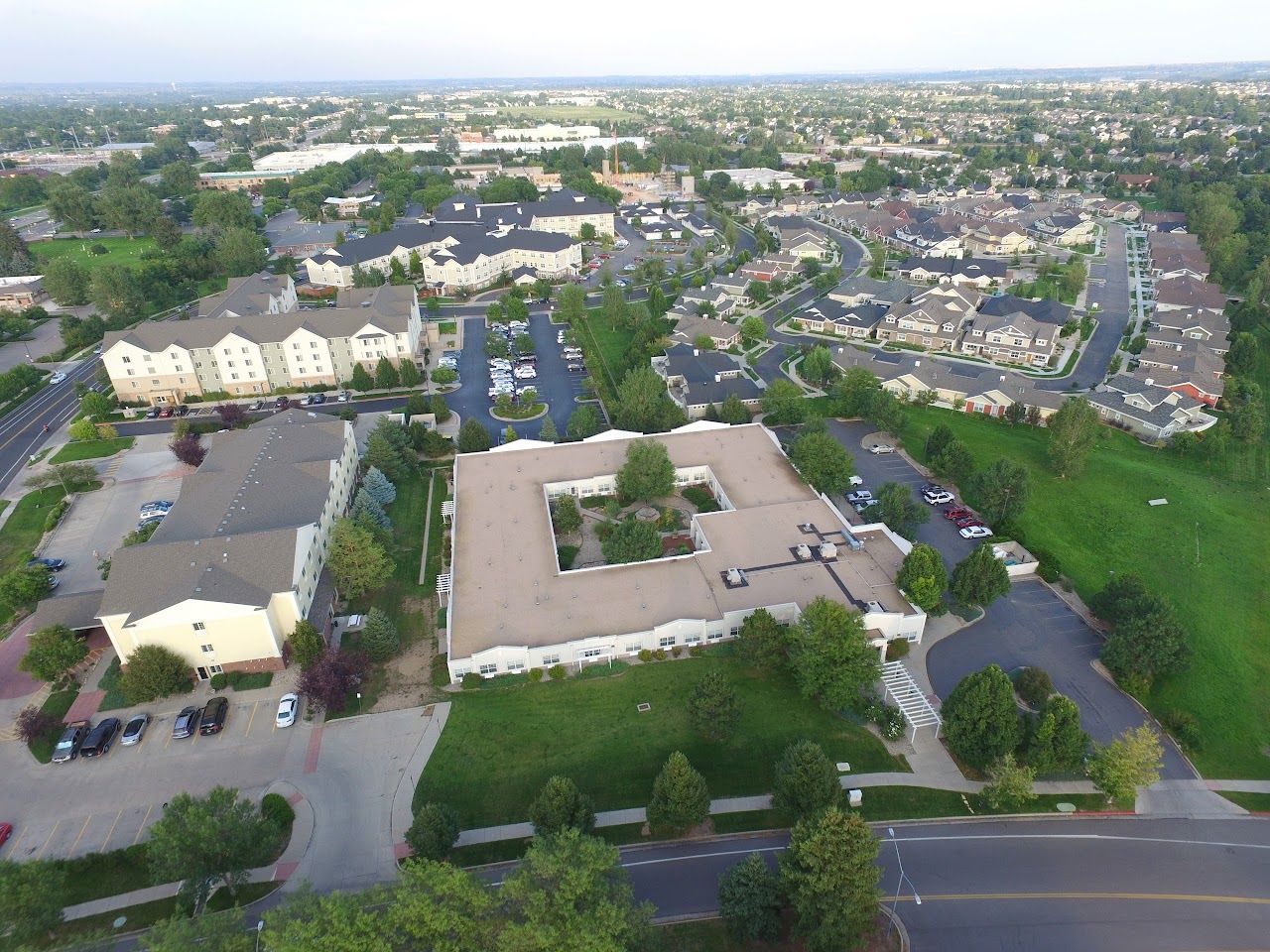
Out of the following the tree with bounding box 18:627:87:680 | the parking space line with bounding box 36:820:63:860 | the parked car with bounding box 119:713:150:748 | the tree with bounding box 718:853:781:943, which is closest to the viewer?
the tree with bounding box 718:853:781:943

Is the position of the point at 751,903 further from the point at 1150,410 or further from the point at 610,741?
the point at 1150,410

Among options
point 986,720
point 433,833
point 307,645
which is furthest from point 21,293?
point 986,720

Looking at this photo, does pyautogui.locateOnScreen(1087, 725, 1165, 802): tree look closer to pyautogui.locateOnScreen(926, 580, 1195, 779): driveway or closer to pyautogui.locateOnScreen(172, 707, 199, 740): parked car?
pyautogui.locateOnScreen(926, 580, 1195, 779): driveway

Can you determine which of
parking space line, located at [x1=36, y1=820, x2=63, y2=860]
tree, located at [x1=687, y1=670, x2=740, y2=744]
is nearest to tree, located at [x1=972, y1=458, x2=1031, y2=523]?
tree, located at [x1=687, y1=670, x2=740, y2=744]

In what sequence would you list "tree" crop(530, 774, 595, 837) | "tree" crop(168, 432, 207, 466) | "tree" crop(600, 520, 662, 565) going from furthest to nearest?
1. "tree" crop(168, 432, 207, 466)
2. "tree" crop(600, 520, 662, 565)
3. "tree" crop(530, 774, 595, 837)

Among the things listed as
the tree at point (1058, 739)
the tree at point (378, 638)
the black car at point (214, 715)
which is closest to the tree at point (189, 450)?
the black car at point (214, 715)

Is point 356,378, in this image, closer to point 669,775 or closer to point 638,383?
point 638,383

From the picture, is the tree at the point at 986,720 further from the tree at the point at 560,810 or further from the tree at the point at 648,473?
the tree at the point at 648,473
